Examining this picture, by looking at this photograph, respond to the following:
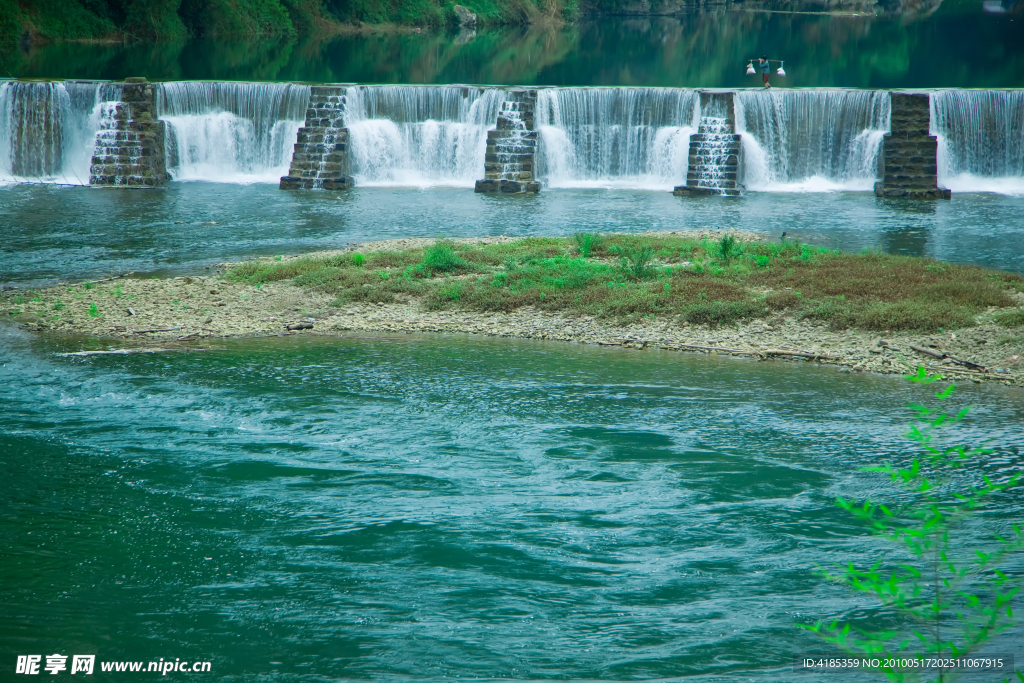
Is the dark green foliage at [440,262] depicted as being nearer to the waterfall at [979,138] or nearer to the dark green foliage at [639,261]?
the dark green foliage at [639,261]

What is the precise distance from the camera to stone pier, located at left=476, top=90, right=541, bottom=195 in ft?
84.1

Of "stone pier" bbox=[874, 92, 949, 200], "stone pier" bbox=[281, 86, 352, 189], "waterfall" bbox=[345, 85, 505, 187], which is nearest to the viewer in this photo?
"stone pier" bbox=[874, 92, 949, 200]

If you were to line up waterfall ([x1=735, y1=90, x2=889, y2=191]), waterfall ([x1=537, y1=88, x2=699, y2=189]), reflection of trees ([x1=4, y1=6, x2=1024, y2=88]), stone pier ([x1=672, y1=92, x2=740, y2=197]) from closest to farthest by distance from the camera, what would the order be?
stone pier ([x1=672, y1=92, x2=740, y2=197]) → waterfall ([x1=735, y1=90, x2=889, y2=191]) → waterfall ([x1=537, y1=88, x2=699, y2=189]) → reflection of trees ([x1=4, y1=6, x2=1024, y2=88])

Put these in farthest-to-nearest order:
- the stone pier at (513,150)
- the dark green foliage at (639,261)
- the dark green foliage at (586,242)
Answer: the stone pier at (513,150) < the dark green foliage at (586,242) < the dark green foliage at (639,261)

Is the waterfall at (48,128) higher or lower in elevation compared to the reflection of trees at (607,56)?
lower

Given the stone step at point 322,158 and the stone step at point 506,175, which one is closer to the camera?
the stone step at point 506,175

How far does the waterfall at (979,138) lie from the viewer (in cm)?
2520

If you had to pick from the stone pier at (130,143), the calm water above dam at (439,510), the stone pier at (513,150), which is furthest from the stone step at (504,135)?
the calm water above dam at (439,510)

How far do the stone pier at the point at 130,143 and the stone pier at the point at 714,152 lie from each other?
531 inches

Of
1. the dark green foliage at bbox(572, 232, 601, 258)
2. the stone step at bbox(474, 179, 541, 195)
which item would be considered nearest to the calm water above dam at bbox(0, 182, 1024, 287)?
the stone step at bbox(474, 179, 541, 195)

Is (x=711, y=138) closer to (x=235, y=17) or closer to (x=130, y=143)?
(x=130, y=143)

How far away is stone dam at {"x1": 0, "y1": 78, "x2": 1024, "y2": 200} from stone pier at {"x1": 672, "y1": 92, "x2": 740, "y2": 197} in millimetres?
36

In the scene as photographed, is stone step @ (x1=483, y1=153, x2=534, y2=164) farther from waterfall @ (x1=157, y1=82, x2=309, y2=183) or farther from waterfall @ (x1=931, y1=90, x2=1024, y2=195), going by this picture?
waterfall @ (x1=931, y1=90, x2=1024, y2=195)

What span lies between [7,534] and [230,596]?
1992mm
